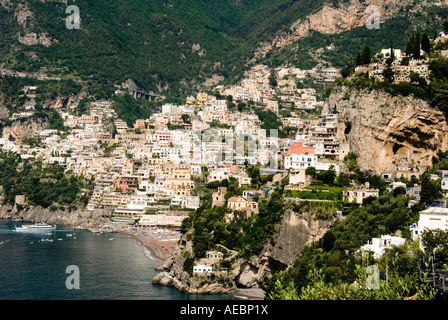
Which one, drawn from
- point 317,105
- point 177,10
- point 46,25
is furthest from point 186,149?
point 177,10

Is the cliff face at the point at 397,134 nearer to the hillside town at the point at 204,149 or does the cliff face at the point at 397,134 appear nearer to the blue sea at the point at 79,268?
the hillside town at the point at 204,149

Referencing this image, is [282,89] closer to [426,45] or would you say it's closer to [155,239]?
[155,239]

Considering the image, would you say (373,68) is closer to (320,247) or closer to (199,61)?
(320,247)

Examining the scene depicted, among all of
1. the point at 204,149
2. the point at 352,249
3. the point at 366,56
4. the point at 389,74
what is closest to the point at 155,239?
the point at 204,149

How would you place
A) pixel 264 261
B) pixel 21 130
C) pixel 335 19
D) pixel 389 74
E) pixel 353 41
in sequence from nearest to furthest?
1. pixel 264 261
2. pixel 389 74
3. pixel 21 130
4. pixel 353 41
5. pixel 335 19

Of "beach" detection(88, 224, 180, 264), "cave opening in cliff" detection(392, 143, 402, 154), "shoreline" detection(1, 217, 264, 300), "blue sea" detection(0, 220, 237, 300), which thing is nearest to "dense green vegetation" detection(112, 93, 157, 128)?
"shoreline" detection(1, 217, 264, 300)
